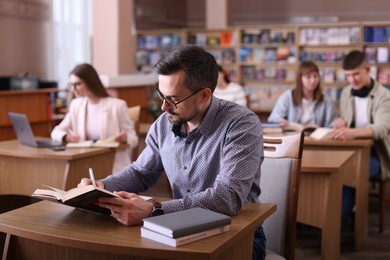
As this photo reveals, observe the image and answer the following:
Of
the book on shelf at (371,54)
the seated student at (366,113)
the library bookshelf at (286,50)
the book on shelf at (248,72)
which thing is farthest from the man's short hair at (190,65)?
the book on shelf at (248,72)

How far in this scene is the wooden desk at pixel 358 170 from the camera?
442 centimetres

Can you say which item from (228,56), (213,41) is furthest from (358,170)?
(213,41)

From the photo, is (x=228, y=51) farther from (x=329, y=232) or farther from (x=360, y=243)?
(x=329, y=232)

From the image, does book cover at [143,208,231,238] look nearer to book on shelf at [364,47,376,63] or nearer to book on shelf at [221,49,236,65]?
book on shelf at [364,47,376,63]

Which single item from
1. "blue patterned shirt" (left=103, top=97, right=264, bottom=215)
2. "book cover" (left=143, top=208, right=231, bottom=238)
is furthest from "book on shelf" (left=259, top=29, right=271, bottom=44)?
"book cover" (left=143, top=208, right=231, bottom=238)

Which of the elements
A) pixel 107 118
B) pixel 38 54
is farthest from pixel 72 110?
pixel 38 54

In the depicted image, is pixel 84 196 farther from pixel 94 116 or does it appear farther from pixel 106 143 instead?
pixel 94 116

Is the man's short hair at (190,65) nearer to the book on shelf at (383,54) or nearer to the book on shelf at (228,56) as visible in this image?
the book on shelf at (383,54)

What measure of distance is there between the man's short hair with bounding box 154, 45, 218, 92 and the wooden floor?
2.28 metres

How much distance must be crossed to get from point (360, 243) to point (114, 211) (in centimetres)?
295

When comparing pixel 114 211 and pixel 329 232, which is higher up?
pixel 114 211

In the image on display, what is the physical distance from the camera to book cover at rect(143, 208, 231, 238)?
5.83 feet

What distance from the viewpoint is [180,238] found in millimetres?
1771

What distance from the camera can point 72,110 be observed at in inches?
188
